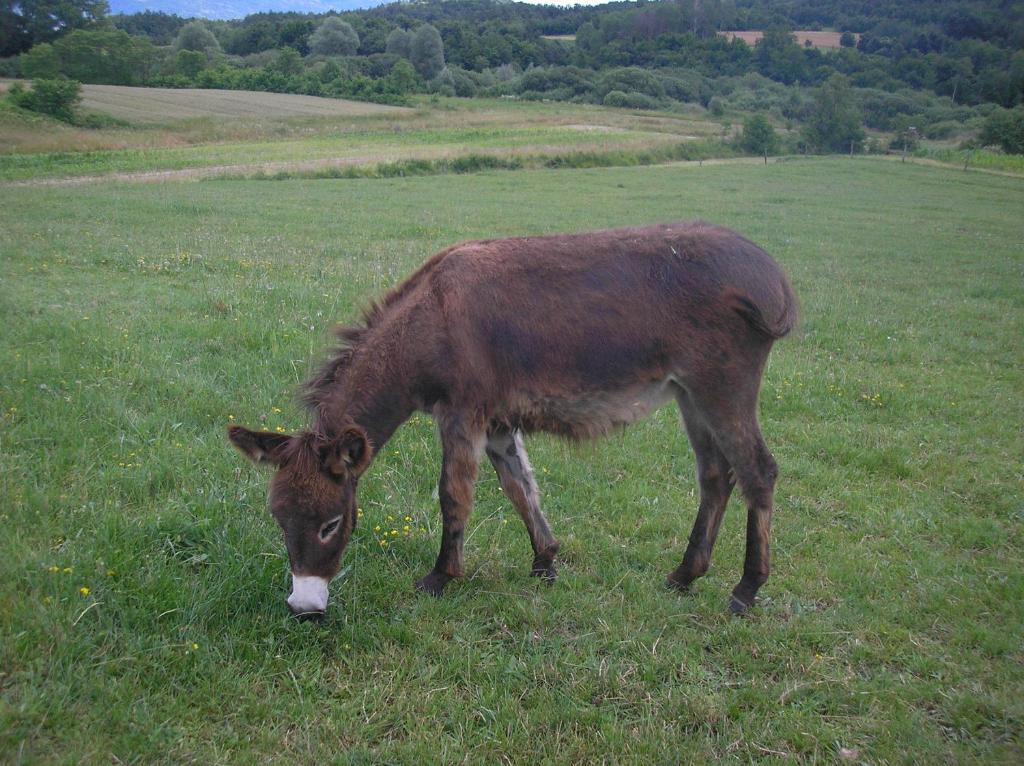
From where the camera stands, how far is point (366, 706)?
3404 mm

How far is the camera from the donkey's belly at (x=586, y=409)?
4398 mm

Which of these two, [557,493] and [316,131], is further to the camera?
[316,131]

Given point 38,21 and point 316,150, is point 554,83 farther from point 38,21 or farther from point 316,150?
point 316,150

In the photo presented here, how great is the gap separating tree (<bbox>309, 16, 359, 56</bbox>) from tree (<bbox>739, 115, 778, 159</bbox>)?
212ft

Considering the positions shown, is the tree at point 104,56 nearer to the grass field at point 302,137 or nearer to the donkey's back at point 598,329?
the grass field at point 302,137

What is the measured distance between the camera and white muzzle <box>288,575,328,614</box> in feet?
12.5

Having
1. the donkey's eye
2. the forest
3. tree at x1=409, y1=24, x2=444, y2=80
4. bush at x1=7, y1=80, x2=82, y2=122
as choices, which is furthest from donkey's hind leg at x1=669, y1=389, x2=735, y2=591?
tree at x1=409, y1=24, x2=444, y2=80

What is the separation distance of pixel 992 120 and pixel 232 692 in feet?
215

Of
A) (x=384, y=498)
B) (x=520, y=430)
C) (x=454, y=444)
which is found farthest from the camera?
(x=384, y=498)

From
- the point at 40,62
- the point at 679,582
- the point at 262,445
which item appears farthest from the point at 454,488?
the point at 40,62

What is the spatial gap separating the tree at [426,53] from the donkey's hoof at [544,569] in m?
99.6

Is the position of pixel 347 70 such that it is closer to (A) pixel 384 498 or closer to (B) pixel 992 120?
(B) pixel 992 120

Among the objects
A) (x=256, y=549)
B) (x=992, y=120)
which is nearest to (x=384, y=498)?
(x=256, y=549)

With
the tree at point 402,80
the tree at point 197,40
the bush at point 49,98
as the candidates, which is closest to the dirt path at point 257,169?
the bush at point 49,98
